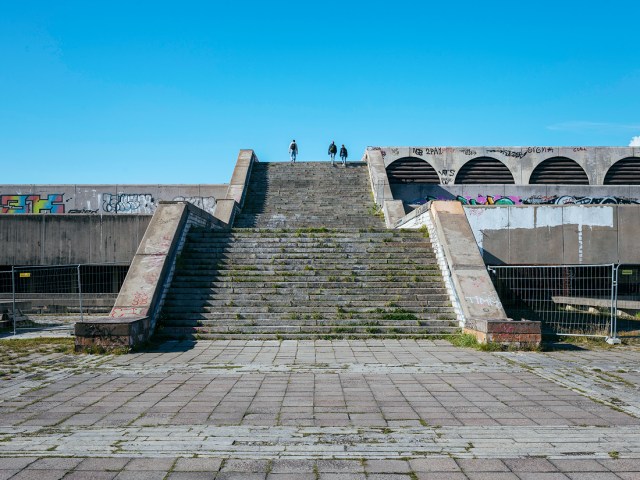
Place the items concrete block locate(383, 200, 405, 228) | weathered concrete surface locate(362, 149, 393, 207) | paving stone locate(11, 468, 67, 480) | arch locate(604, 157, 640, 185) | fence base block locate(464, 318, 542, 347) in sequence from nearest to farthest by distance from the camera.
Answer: paving stone locate(11, 468, 67, 480) < fence base block locate(464, 318, 542, 347) < concrete block locate(383, 200, 405, 228) < weathered concrete surface locate(362, 149, 393, 207) < arch locate(604, 157, 640, 185)

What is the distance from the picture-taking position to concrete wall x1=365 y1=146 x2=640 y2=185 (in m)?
26.9

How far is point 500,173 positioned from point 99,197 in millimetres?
18850

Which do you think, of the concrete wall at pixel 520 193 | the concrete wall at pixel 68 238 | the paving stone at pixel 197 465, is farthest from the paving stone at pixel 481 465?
the concrete wall at pixel 520 193

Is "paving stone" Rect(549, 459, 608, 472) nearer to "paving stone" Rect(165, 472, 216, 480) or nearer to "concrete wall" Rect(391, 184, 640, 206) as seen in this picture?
"paving stone" Rect(165, 472, 216, 480)

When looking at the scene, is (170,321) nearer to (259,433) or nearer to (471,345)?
(471,345)

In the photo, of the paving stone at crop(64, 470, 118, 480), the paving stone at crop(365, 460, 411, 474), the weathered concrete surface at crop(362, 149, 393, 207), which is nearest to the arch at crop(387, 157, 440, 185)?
the weathered concrete surface at crop(362, 149, 393, 207)

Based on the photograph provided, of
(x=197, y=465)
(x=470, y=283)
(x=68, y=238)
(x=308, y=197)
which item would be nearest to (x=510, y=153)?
(x=308, y=197)

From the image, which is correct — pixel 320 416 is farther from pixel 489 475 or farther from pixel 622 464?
pixel 622 464

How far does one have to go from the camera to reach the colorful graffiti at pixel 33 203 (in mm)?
23734

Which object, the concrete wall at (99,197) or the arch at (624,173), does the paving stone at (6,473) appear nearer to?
the concrete wall at (99,197)

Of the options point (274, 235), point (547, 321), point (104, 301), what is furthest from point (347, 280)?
point (104, 301)

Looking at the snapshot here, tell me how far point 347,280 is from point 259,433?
7.93 metres

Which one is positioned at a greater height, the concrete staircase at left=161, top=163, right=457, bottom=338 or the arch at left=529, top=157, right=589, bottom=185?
the arch at left=529, top=157, right=589, bottom=185

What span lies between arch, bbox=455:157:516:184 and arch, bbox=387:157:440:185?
134 cm
